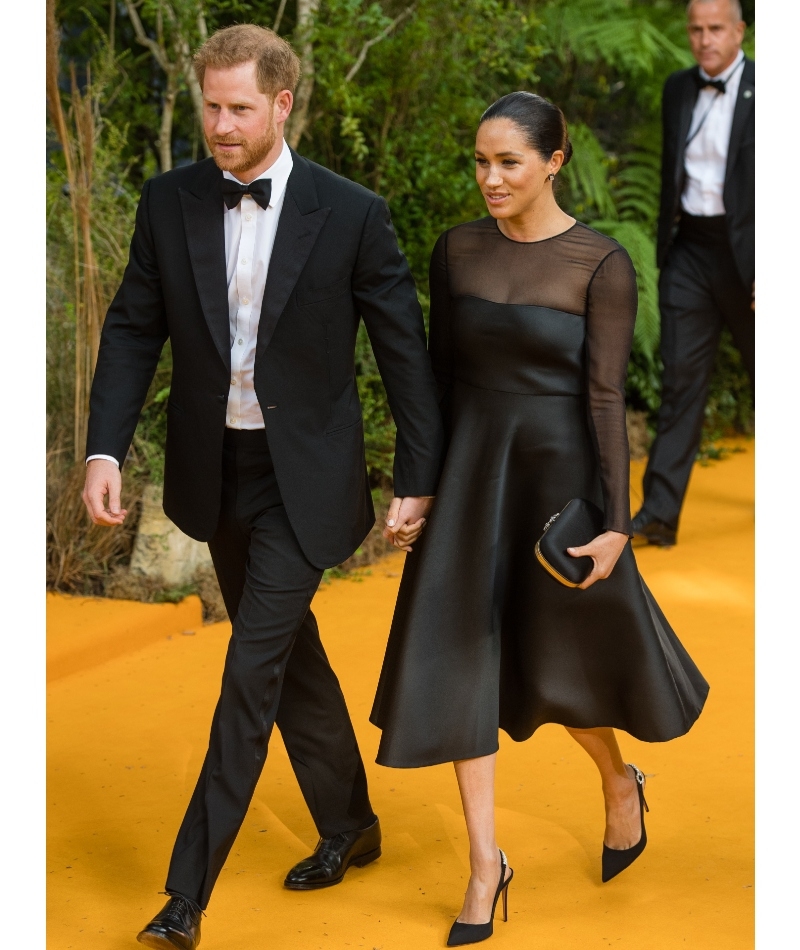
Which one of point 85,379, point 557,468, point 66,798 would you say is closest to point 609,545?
point 557,468

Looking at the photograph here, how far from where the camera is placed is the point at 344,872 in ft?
12.1

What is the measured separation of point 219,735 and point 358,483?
0.71m

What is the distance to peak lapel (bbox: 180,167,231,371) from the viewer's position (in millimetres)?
3264

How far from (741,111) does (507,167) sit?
12.3ft

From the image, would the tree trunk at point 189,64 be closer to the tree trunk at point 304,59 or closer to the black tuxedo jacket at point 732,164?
the tree trunk at point 304,59

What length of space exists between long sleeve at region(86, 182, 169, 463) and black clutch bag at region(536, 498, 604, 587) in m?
1.03

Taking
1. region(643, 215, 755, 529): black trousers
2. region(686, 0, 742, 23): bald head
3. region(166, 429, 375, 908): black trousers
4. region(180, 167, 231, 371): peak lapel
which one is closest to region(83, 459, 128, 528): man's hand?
region(166, 429, 375, 908): black trousers

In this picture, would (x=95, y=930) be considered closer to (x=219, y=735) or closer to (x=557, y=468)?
(x=219, y=735)

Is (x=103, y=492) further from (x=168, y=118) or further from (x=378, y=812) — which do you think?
(x=168, y=118)

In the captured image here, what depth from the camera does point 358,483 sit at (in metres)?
3.51

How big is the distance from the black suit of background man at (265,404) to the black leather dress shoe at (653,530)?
3684 millimetres

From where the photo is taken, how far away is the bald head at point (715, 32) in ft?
21.4

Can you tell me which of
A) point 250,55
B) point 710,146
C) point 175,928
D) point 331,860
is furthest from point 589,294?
point 710,146

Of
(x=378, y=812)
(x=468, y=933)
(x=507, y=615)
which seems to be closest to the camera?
(x=468, y=933)
